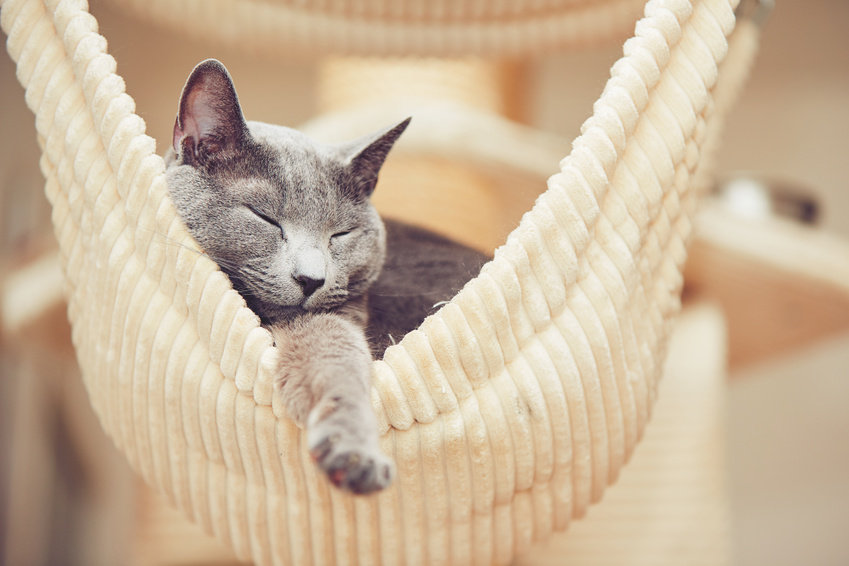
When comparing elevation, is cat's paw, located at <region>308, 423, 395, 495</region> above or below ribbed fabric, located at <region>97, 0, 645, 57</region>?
below

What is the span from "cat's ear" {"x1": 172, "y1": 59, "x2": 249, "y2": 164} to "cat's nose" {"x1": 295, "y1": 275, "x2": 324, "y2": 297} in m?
0.16

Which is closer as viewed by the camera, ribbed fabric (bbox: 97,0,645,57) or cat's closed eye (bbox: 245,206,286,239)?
cat's closed eye (bbox: 245,206,286,239)

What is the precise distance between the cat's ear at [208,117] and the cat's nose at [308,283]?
16 cm

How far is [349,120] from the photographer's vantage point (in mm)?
1165

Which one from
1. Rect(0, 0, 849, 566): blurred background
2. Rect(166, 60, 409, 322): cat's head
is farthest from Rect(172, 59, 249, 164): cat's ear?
Rect(0, 0, 849, 566): blurred background

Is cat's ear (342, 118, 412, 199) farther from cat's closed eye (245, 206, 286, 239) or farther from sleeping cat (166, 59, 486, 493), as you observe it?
cat's closed eye (245, 206, 286, 239)

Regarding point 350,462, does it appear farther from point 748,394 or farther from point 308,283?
point 748,394

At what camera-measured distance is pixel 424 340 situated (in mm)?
609

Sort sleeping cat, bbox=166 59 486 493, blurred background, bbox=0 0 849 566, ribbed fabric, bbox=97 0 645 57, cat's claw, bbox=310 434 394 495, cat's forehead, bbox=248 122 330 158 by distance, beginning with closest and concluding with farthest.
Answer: cat's claw, bbox=310 434 394 495 < sleeping cat, bbox=166 59 486 493 < cat's forehead, bbox=248 122 330 158 < ribbed fabric, bbox=97 0 645 57 < blurred background, bbox=0 0 849 566

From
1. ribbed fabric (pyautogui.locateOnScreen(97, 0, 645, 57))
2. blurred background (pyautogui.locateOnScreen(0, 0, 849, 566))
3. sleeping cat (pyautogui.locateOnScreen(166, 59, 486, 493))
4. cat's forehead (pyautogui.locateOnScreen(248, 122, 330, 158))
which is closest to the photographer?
sleeping cat (pyautogui.locateOnScreen(166, 59, 486, 493))

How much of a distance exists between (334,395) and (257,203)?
0.24 meters

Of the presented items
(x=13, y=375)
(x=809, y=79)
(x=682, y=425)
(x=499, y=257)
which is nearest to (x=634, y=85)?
(x=499, y=257)

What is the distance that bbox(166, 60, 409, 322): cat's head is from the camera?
663mm

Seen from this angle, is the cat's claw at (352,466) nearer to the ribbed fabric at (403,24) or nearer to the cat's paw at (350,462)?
the cat's paw at (350,462)
